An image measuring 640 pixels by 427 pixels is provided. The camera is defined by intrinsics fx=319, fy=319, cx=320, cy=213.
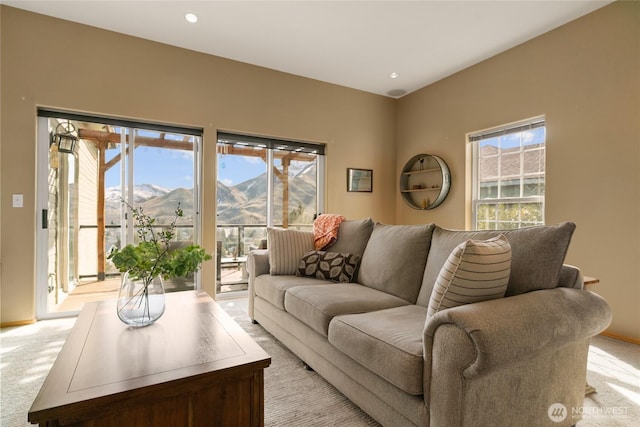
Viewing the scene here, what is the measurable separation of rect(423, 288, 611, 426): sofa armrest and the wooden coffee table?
2.12 feet

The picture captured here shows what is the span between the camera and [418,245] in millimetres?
2121

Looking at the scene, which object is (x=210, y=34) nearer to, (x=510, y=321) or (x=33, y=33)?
(x=33, y=33)

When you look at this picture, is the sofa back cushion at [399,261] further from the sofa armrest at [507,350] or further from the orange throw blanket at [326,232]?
the sofa armrest at [507,350]

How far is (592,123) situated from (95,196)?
192 inches

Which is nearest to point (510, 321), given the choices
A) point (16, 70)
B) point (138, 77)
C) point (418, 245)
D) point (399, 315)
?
point (399, 315)

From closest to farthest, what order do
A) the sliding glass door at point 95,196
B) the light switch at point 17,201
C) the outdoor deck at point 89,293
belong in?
the light switch at point 17,201 → the sliding glass door at point 95,196 → the outdoor deck at point 89,293

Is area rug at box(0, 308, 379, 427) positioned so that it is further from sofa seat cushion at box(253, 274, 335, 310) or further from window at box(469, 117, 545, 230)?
window at box(469, 117, 545, 230)

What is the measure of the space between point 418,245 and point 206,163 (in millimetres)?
2689

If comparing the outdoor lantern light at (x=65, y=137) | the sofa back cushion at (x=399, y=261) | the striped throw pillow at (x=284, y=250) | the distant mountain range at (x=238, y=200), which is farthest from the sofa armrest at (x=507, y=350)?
the outdoor lantern light at (x=65, y=137)

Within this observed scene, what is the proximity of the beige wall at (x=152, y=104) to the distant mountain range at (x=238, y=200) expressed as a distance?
0.24 meters

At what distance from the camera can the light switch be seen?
290 cm

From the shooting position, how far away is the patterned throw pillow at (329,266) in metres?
2.58

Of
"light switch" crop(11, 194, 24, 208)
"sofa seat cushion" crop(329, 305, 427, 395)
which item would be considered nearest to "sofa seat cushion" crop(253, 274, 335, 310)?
"sofa seat cushion" crop(329, 305, 427, 395)

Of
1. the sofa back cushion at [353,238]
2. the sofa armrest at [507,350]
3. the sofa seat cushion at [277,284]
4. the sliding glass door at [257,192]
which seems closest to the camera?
the sofa armrest at [507,350]
